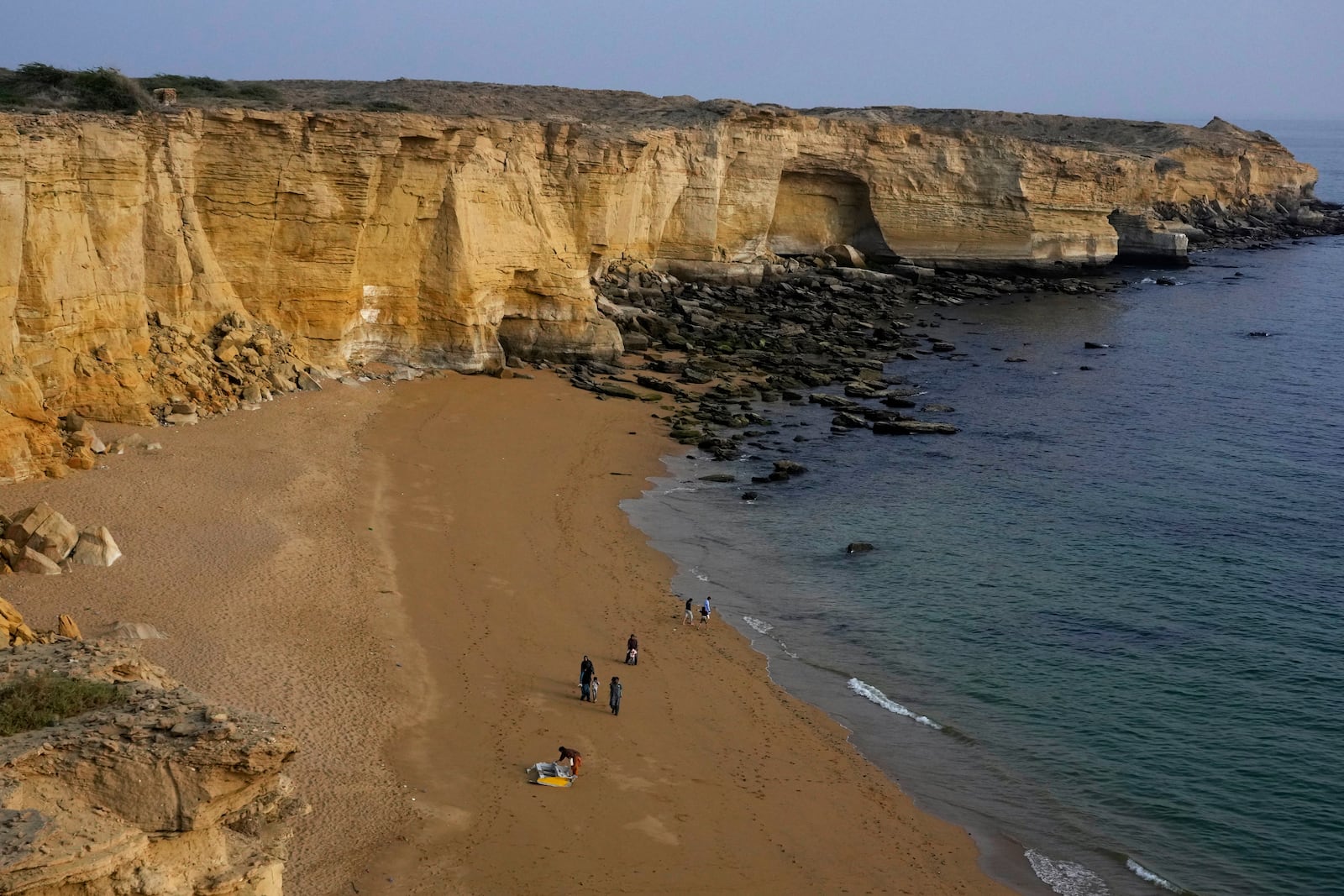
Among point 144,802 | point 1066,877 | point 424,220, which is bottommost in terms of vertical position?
point 1066,877

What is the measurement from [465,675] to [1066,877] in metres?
9.66

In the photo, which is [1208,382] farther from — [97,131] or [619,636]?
[97,131]

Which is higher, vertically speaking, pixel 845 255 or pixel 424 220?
pixel 424 220

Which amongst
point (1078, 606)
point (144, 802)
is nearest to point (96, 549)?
point (144, 802)

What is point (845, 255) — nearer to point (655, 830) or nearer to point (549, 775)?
point (549, 775)

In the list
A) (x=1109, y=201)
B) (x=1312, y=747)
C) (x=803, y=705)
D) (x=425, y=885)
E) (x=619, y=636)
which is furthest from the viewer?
(x=1109, y=201)

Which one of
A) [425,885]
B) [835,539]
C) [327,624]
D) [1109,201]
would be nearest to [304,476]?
[327,624]

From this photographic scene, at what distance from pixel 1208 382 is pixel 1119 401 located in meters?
5.28

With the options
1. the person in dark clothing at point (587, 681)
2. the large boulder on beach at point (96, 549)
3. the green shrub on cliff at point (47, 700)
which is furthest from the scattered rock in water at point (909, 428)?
the green shrub on cliff at point (47, 700)

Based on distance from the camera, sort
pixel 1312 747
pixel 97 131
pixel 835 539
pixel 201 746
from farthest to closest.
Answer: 1. pixel 835 539
2. pixel 97 131
3. pixel 1312 747
4. pixel 201 746

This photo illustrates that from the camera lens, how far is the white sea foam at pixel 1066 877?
51.7 feet

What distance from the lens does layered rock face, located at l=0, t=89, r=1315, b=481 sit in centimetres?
2580

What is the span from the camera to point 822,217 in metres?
63.5

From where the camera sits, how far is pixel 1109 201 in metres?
68.9
